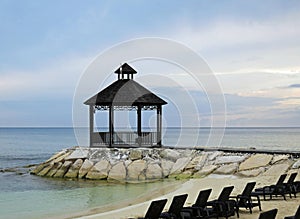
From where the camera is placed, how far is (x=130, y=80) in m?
25.0

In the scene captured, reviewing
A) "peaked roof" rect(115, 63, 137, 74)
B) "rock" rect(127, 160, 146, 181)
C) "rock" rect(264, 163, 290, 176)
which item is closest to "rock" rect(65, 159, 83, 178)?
"rock" rect(127, 160, 146, 181)

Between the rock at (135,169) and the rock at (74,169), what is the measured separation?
2774mm

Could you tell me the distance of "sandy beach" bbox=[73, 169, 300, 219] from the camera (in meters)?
11.0

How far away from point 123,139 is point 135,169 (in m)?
2.99

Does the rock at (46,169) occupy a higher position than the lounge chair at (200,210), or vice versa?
the lounge chair at (200,210)

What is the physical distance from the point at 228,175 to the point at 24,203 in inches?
328

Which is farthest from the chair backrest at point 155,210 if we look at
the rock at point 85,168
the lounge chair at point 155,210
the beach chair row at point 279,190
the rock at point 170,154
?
the rock at point 85,168

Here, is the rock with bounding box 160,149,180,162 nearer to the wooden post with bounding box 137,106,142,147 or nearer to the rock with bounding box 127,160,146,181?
the rock with bounding box 127,160,146,181

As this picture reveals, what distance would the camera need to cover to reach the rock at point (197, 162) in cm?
2181

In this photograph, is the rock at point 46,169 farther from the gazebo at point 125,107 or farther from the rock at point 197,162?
the rock at point 197,162

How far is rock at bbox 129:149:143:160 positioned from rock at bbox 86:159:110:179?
3.78ft

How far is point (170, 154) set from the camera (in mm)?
22672

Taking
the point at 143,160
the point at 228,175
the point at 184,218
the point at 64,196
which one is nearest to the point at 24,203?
the point at 64,196

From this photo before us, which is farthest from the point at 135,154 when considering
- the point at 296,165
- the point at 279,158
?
the point at 296,165
